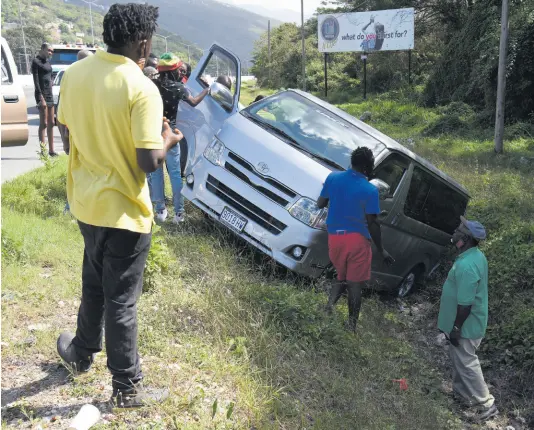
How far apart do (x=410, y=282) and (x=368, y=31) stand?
2466 cm

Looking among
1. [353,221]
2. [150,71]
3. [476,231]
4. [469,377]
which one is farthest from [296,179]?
[469,377]

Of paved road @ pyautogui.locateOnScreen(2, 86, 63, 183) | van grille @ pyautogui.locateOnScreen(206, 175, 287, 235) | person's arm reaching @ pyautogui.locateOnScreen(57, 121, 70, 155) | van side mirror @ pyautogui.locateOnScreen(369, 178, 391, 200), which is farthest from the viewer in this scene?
paved road @ pyautogui.locateOnScreen(2, 86, 63, 183)

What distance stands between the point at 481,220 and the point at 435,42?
2585 cm

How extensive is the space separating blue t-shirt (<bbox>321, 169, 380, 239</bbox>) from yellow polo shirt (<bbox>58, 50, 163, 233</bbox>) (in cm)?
258

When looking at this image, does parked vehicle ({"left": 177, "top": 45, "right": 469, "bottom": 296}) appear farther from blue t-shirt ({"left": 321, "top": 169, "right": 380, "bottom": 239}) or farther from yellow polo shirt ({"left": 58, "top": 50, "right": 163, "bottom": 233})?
yellow polo shirt ({"left": 58, "top": 50, "right": 163, "bottom": 233})

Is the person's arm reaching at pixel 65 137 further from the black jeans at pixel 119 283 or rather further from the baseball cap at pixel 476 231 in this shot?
the baseball cap at pixel 476 231

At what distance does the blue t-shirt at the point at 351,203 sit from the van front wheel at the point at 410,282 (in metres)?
2.30

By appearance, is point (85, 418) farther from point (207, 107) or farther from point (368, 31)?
point (368, 31)

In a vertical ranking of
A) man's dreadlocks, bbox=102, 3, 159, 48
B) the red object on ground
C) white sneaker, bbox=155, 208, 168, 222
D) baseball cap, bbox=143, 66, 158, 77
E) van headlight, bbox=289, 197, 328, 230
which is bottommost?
the red object on ground

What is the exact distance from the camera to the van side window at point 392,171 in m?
6.71

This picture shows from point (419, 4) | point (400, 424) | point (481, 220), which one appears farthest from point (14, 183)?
point (419, 4)

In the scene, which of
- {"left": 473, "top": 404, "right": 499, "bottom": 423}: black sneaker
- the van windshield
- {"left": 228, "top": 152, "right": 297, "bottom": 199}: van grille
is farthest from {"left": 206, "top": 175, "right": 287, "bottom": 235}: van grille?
{"left": 473, "top": 404, "right": 499, "bottom": 423}: black sneaker

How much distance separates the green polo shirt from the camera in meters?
5.09

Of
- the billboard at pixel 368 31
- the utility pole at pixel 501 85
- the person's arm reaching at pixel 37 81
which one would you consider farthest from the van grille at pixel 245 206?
the billboard at pixel 368 31
